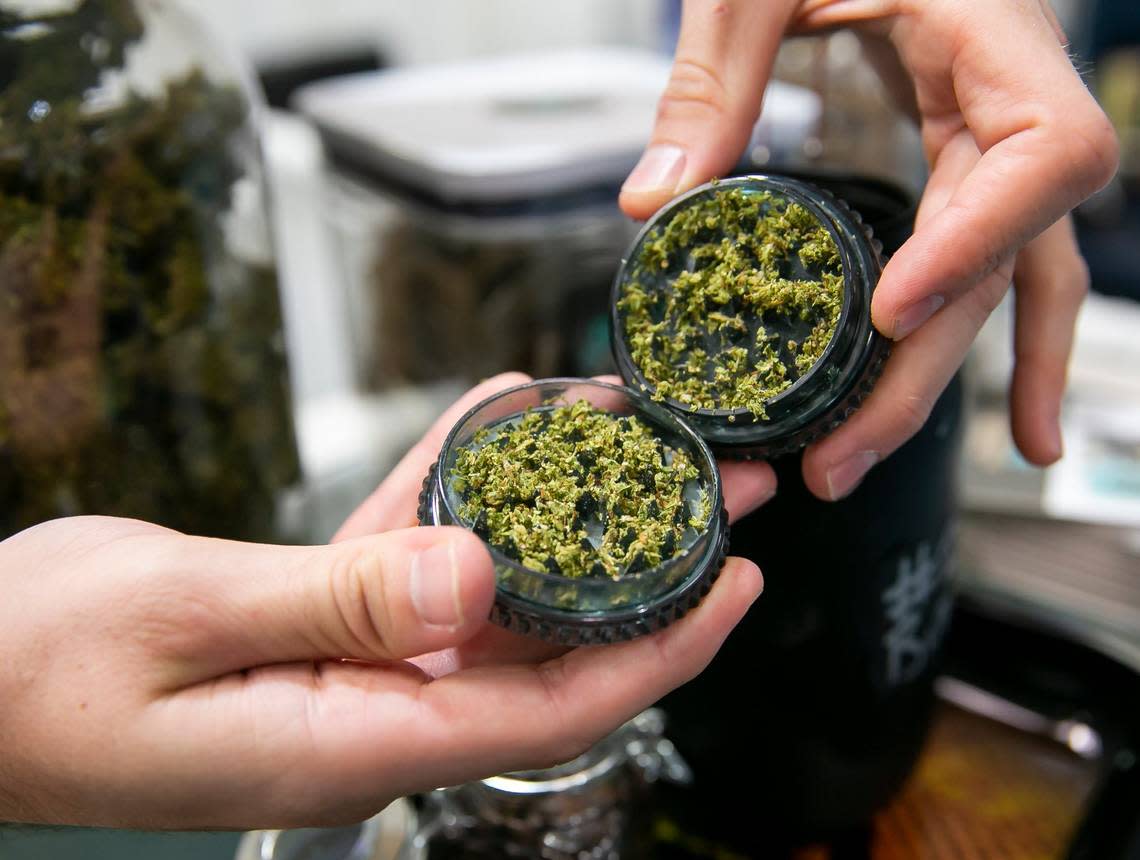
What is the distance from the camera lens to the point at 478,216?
112 cm

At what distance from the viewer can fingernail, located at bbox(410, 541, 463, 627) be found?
43 centimetres

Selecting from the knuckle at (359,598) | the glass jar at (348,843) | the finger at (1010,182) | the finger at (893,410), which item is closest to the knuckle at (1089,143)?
the finger at (1010,182)

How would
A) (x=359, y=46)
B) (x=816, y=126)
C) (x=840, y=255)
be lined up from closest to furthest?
1. (x=840, y=255)
2. (x=816, y=126)
3. (x=359, y=46)

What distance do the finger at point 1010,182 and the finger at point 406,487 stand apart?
0.86ft

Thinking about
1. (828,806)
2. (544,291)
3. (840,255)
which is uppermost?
(840,255)

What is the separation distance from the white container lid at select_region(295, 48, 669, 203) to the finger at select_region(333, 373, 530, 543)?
19.5 inches

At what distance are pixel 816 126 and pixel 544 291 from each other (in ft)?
1.36

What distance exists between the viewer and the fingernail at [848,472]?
58 cm

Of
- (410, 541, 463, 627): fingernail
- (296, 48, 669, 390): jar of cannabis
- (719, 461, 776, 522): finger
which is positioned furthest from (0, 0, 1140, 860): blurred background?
(410, 541, 463, 627): fingernail

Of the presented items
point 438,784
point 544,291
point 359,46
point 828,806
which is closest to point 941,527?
point 828,806

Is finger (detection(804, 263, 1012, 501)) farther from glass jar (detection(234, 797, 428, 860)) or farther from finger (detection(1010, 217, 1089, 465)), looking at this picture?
glass jar (detection(234, 797, 428, 860))

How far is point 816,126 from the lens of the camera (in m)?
1.23

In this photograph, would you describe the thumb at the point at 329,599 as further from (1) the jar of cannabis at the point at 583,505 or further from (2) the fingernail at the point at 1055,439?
(2) the fingernail at the point at 1055,439

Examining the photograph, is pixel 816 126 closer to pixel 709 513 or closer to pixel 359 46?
pixel 709 513
